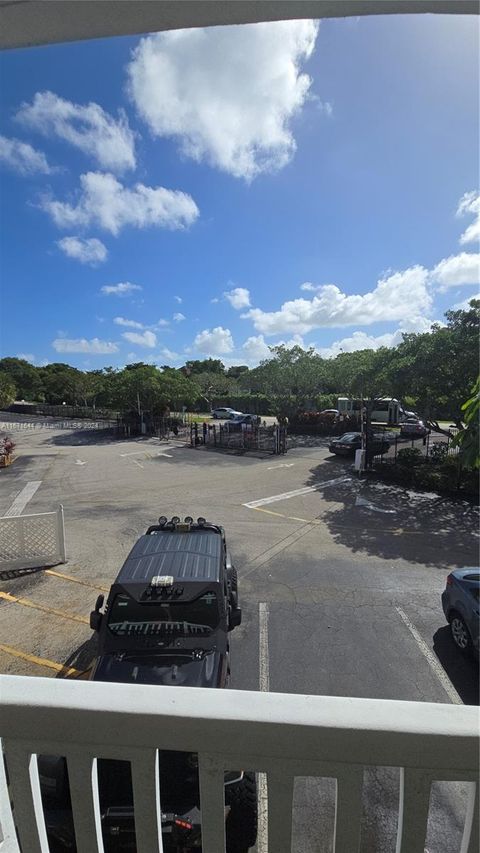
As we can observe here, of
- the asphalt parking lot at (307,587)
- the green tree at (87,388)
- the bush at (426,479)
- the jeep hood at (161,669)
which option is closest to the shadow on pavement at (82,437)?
the asphalt parking lot at (307,587)

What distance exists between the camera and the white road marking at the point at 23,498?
12.5m

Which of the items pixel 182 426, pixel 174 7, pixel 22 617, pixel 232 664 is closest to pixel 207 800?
pixel 174 7

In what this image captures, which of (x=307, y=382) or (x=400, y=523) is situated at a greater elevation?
(x=307, y=382)

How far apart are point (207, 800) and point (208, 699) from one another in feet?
1.04

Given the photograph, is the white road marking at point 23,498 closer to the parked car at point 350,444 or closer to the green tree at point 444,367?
the green tree at point 444,367

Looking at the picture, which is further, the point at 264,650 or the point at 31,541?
the point at 31,541

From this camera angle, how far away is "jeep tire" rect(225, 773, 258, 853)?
2.91 meters

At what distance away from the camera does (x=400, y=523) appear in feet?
37.3

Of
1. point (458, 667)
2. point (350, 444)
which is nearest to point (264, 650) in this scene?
point (458, 667)

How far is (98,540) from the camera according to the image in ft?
31.6

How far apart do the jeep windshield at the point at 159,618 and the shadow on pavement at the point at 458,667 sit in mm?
3182

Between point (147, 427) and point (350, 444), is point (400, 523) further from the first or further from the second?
point (147, 427)

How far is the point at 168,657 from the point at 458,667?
3.85 metres

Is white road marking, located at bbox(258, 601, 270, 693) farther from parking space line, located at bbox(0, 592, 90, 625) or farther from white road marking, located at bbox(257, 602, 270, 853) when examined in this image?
parking space line, located at bbox(0, 592, 90, 625)
